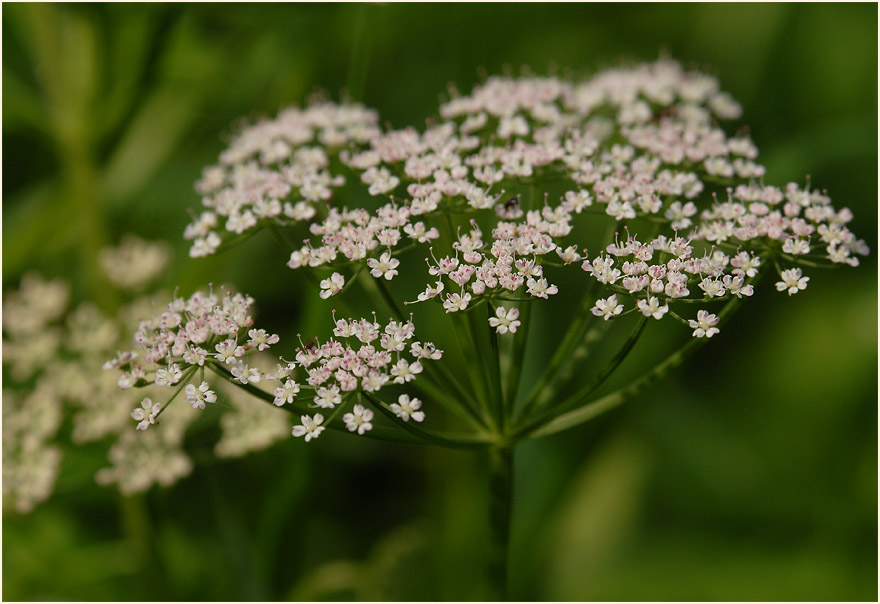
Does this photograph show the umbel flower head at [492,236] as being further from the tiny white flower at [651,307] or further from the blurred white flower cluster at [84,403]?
the blurred white flower cluster at [84,403]

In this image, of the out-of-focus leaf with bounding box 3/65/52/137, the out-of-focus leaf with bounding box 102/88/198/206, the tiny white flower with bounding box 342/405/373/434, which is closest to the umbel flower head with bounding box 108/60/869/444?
the tiny white flower with bounding box 342/405/373/434

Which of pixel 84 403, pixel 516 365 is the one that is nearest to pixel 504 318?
pixel 516 365

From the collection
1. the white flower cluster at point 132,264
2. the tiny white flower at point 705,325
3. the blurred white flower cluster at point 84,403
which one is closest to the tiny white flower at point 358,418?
the tiny white flower at point 705,325

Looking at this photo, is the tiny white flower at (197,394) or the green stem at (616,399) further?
the green stem at (616,399)

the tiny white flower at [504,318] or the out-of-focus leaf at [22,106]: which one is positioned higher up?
the out-of-focus leaf at [22,106]

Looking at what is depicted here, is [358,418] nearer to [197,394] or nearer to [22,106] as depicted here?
[197,394]

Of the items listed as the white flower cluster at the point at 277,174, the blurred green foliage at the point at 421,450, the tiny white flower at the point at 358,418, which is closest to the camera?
the tiny white flower at the point at 358,418
